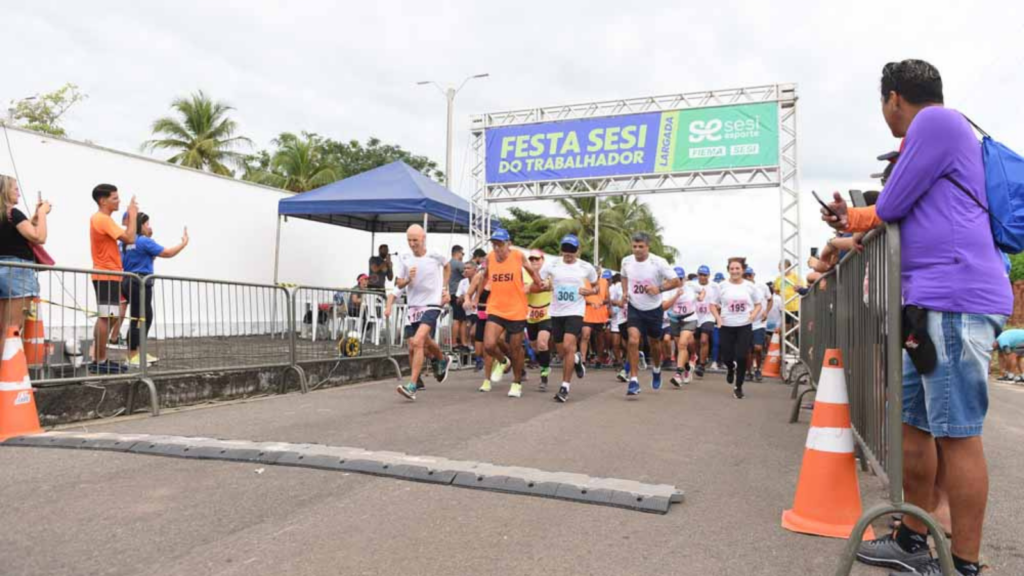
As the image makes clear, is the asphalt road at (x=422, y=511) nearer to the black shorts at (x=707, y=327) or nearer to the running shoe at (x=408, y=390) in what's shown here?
the running shoe at (x=408, y=390)

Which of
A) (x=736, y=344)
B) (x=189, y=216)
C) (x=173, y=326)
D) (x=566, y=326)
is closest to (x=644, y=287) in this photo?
(x=566, y=326)

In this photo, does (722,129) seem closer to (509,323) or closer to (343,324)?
(509,323)

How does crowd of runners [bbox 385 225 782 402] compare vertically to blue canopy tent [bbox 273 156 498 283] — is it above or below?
below

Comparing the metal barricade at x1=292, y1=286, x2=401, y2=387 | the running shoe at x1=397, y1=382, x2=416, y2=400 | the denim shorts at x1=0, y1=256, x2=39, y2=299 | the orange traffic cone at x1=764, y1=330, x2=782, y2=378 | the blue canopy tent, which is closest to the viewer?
the denim shorts at x1=0, y1=256, x2=39, y2=299

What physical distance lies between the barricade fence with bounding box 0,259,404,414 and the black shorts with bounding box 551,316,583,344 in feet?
8.21

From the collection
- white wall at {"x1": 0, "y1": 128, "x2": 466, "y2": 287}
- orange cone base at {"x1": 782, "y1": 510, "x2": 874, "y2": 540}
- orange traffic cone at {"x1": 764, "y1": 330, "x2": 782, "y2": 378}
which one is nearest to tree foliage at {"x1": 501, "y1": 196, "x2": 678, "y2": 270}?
white wall at {"x1": 0, "y1": 128, "x2": 466, "y2": 287}

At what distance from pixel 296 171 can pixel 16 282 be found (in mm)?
37358

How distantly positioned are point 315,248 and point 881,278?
18355mm

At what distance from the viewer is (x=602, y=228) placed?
47750 mm

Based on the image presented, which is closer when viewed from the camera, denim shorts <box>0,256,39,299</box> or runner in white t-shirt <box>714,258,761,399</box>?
denim shorts <box>0,256,39,299</box>

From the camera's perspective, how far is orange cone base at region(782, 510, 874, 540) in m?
3.45

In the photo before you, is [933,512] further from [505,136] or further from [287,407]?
[505,136]

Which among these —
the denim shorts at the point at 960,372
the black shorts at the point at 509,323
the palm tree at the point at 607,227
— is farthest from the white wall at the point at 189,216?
the palm tree at the point at 607,227

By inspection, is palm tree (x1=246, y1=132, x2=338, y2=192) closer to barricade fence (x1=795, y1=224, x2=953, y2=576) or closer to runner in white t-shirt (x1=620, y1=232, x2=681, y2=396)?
runner in white t-shirt (x1=620, y1=232, x2=681, y2=396)
